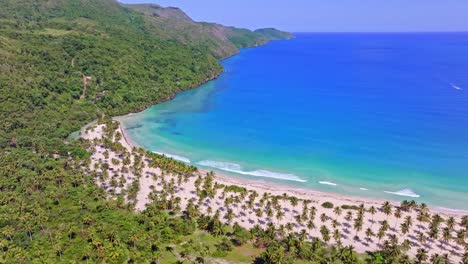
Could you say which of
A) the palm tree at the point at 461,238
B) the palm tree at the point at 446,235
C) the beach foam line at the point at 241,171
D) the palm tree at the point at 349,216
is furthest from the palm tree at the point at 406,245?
the beach foam line at the point at 241,171

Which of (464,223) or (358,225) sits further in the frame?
(464,223)

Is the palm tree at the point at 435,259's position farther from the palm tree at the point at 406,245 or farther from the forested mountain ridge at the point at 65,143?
the forested mountain ridge at the point at 65,143

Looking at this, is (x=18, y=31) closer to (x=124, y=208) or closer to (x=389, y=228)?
(x=124, y=208)

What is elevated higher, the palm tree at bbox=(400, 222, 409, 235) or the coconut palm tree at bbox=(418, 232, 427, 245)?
the palm tree at bbox=(400, 222, 409, 235)

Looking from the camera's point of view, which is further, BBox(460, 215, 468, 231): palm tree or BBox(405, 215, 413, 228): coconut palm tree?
BBox(460, 215, 468, 231): palm tree

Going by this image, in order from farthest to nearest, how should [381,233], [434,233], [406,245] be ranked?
[381,233] → [434,233] → [406,245]

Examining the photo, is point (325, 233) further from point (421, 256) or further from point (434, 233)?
point (434, 233)

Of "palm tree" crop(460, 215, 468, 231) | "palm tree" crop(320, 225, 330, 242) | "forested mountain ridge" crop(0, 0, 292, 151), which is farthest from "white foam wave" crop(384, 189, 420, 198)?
"forested mountain ridge" crop(0, 0, 292, 151)

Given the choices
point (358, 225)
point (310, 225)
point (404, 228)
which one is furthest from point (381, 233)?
point (310, 225)

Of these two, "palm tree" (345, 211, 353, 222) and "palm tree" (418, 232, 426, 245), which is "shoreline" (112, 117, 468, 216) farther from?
"palm tree" (418, 232, 426, 245)
